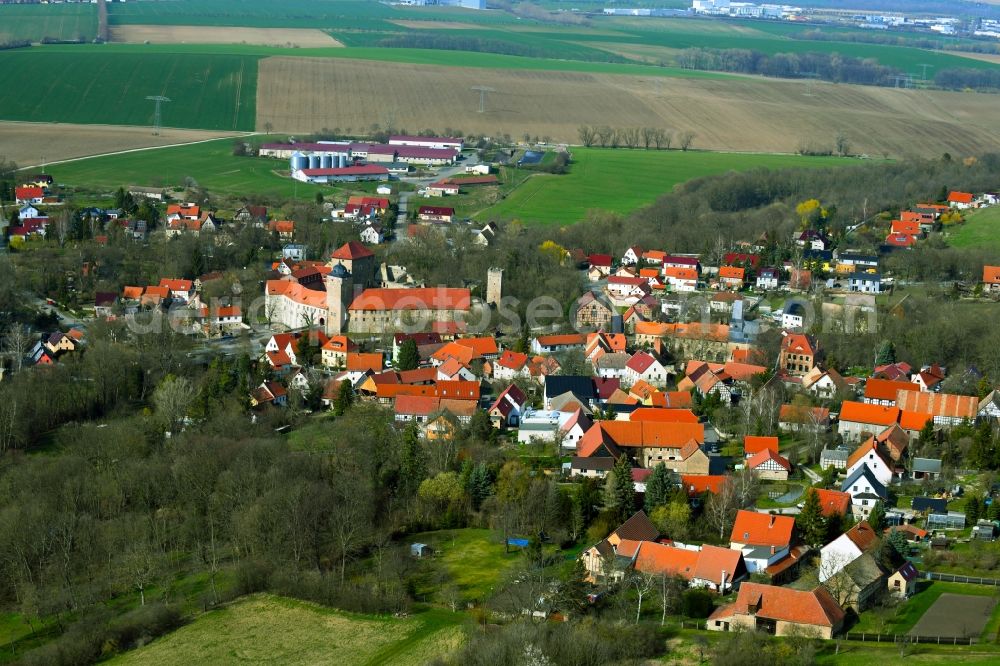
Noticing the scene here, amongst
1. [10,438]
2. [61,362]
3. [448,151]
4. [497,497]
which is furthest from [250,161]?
[497,497]

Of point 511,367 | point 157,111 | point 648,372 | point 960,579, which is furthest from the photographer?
point 157,111

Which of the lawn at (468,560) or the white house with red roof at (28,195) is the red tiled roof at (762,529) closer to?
the lawn at (468,560)

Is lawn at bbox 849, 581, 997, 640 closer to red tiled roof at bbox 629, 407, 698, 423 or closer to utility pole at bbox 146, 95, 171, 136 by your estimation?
red tiled roof at bbox 629, 407, 698, 423

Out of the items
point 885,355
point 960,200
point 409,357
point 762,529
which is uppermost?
point 960,200

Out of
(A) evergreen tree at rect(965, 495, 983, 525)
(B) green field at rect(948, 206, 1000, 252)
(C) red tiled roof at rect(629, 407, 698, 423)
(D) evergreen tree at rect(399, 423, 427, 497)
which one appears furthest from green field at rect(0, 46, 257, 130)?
(A) evergreen tree at rect(965, 495, 983, 525)

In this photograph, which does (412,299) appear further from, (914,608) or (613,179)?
(613,179)

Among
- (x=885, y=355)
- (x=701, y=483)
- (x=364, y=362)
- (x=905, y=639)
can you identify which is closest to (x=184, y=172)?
(x=364, y=362)
